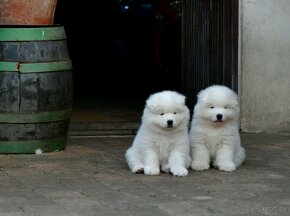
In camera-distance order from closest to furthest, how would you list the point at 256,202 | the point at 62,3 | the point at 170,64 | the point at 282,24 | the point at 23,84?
1. the point at 256,202
2. the point at 23,84
3. the point at 282,24
4. the point at 170,64
5. the point at 62,3

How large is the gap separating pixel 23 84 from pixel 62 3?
32.6 feet

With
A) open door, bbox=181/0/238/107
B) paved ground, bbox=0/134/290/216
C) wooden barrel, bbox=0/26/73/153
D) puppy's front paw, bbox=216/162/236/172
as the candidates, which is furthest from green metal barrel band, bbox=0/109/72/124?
open door, bbox=181/0/238/107

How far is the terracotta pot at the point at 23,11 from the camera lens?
9234mm

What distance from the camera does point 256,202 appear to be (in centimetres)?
696

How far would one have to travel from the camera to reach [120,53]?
1962 cm

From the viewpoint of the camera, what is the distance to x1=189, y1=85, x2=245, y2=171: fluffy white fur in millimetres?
8250

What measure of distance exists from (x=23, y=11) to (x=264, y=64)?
119 inches

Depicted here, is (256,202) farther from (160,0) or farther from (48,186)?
(160,0)

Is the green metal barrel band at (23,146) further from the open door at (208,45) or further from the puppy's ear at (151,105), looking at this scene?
the open door at (208,45)

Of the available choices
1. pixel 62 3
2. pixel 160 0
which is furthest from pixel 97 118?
pixel 62 3

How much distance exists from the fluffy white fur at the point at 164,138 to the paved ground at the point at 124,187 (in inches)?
4.9

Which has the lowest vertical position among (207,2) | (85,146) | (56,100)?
(85,146)

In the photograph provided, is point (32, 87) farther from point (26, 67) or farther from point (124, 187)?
point (124, 187)

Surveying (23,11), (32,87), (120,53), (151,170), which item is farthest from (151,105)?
(120,53)
